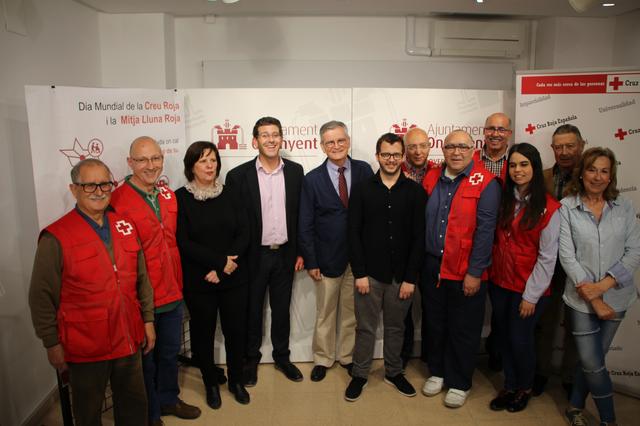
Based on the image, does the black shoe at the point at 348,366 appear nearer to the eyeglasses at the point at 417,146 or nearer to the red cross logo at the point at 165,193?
the eyeglasses at the point at 417,146

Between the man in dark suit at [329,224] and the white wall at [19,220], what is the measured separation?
1.71 metres

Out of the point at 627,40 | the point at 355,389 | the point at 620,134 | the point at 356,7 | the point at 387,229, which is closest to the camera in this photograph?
the point at 387,229

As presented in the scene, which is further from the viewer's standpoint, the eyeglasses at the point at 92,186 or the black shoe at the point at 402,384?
the black shoe at the point at 402,384

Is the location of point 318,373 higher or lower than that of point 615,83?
lower

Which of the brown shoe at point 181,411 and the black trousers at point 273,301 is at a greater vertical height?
the black trousers at point 273,301

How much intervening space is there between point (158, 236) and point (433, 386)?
196 centimetres

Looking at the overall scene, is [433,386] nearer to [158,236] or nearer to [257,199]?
[257,199]

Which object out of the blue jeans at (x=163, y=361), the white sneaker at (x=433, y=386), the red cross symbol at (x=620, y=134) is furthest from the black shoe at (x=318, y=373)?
the red cross symbol at (x=620, y=134)

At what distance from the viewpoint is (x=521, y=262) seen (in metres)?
2.42

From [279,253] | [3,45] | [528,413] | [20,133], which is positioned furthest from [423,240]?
[3,45]

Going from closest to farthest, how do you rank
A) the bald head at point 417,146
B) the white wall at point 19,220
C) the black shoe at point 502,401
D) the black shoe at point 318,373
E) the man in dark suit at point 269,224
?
the white wall at point 19,220, the black shoe at point 502,401, the man in dark suit at point 269,224, the bald head at point 417,146, the black shoe at point 318,373

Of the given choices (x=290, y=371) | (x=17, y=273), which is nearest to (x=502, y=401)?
(x=290, y=371)

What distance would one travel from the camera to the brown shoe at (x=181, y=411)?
8.62 feet

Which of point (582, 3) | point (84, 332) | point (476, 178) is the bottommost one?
point (84, 332)
